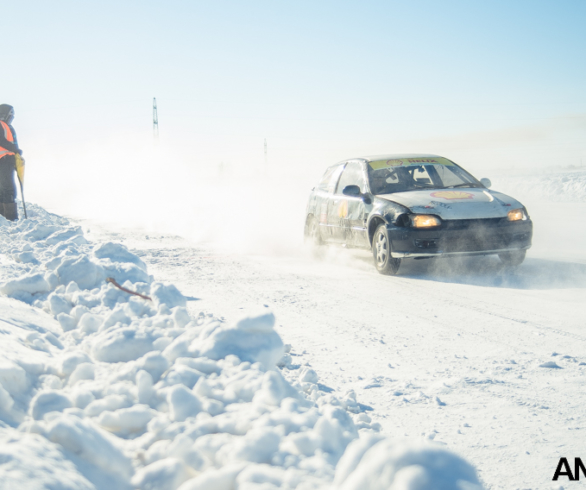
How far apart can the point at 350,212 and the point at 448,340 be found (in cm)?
409

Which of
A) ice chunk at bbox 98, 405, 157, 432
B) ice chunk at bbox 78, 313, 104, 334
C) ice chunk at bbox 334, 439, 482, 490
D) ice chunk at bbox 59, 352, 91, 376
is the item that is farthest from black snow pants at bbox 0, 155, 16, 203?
ice chunk at bbox 334, 439, 482, 490

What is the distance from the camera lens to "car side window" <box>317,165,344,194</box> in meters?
8.93

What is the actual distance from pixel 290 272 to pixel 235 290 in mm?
1441

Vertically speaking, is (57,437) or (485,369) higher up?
(57,437)

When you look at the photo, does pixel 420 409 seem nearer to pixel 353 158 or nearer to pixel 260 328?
pixel 260 328

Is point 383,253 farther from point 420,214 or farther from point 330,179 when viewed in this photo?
point 330,179

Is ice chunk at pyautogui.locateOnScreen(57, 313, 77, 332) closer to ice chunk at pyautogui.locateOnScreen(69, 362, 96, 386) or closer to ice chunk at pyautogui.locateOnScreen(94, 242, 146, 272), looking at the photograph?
ice chunk at pyautogui.locateOnScreen(69, 362, 96, 386)

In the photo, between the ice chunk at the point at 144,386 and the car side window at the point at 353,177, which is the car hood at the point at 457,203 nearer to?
the car side window at the point at 353,177

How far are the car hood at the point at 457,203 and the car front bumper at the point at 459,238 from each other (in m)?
0.10

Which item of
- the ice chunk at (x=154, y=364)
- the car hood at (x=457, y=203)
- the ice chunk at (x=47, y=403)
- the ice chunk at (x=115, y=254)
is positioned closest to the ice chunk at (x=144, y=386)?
the ice chunk at (x=154, y=364)

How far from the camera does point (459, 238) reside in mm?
6559

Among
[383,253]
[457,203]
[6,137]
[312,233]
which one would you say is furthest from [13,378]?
[6,137]

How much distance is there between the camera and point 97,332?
354 cm

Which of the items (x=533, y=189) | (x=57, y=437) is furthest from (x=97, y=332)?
(x=533, y=189)
